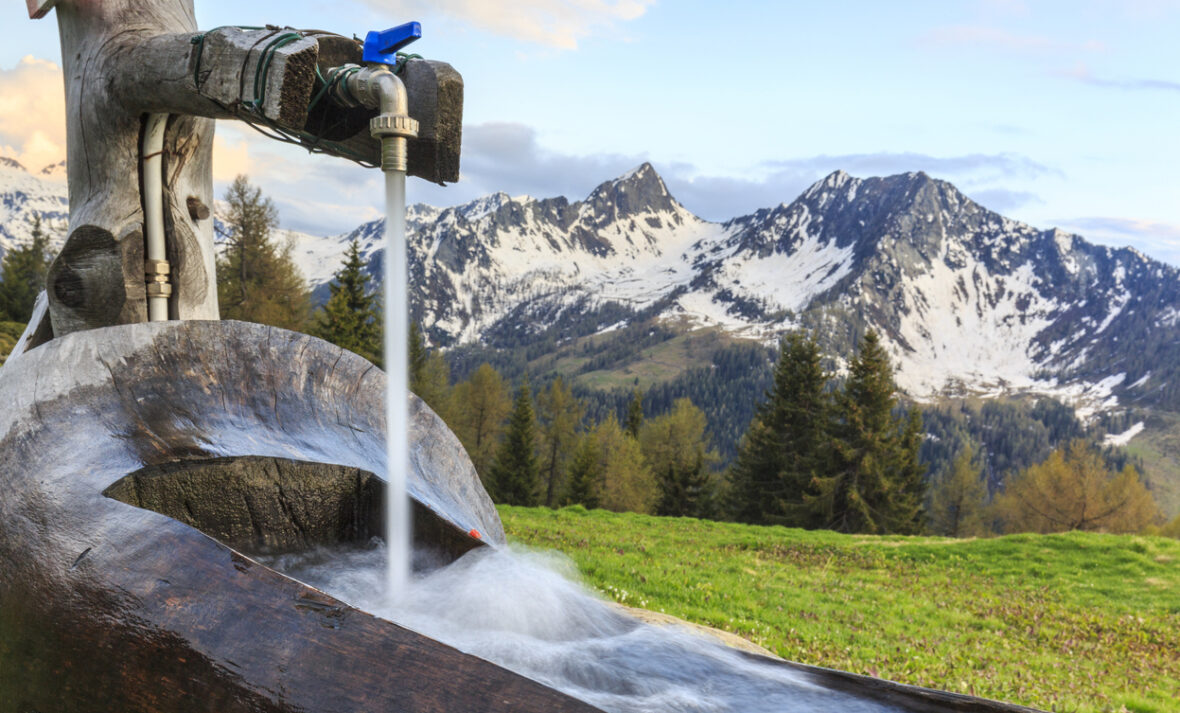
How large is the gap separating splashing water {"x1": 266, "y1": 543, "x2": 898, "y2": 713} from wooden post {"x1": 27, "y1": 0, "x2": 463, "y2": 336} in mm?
1758

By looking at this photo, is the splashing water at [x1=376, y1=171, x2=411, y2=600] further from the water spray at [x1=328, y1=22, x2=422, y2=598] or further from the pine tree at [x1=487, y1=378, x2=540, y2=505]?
the pine tree at [x1=487, y1=378, x2=540, y2=505]

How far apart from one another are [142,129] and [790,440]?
41.1 m

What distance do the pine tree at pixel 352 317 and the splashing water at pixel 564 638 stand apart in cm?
3182

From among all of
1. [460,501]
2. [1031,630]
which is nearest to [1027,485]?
[1031,630]

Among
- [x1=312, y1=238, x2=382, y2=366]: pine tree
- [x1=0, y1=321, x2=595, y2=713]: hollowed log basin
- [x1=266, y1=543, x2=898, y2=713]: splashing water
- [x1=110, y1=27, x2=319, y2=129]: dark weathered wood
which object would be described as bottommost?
[x1=266, y1=543, x2=898, y2=713]: splashing water

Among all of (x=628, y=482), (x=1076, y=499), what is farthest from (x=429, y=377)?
(x=1076, y=499)

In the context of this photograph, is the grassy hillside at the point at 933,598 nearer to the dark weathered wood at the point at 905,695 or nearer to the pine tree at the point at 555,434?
the dark weathered wood at the point at 905,695

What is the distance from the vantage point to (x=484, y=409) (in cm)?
5700

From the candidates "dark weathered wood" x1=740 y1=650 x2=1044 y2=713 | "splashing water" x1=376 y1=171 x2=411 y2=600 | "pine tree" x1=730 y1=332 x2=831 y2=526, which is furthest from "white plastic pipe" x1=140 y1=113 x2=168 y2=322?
"pine tree" x1=730 y1=332 x2=831 y2=526

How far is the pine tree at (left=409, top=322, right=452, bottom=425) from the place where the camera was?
45.1 m

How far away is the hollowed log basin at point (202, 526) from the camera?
1.51 metres

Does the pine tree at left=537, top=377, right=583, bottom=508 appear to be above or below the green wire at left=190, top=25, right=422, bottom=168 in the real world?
below

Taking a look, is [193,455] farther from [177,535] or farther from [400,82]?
[400,82]

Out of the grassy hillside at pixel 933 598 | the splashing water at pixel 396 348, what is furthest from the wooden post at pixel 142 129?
the grassy hillside at pixel 933 598
